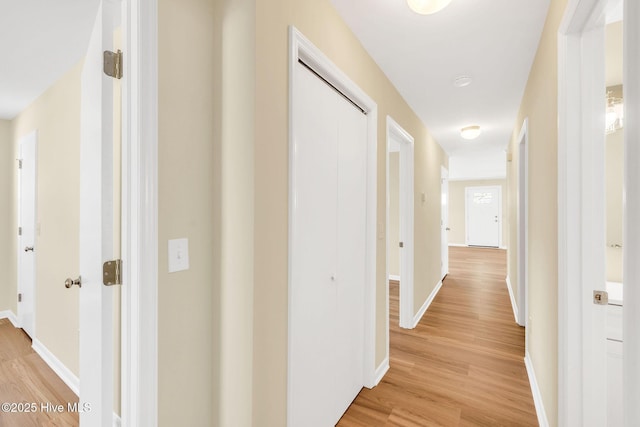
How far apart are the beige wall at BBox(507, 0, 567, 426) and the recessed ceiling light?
0.46m

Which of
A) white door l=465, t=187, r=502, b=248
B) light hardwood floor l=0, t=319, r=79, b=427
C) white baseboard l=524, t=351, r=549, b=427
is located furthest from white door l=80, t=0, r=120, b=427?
white door l=465, t=187, r=502, b=248

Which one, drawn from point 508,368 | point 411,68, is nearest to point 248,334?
point 411,68

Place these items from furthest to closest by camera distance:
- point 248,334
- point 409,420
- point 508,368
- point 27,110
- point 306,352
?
point 27,110 → point 508,368 → point 409,420 → point 306,352 → point 248,334

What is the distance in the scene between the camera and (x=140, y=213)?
0.99 metres

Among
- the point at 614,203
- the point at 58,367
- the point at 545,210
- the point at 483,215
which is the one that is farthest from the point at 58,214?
the point at 483,215

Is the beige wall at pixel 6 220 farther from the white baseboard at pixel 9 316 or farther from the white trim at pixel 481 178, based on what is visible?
the white trim at pixel 481 178

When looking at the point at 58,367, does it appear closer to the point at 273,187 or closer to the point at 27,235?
the point at 27,235

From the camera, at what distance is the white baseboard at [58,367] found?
2.05m

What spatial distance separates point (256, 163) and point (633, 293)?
3.51 ft

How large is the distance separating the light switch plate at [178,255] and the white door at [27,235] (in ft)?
8.68

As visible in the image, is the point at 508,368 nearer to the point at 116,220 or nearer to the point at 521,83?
the point at 521,83

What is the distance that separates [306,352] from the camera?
1425 mm

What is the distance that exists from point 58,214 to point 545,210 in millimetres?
3499

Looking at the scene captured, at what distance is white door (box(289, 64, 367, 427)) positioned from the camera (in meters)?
1.36
